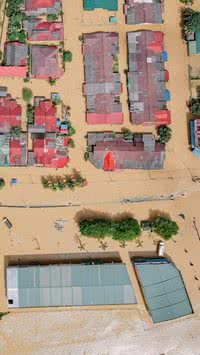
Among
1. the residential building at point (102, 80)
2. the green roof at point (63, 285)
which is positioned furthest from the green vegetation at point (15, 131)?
the green roof at point (63, 285)

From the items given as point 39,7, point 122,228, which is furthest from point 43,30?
point 122,228

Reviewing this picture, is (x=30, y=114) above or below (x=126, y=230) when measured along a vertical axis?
above

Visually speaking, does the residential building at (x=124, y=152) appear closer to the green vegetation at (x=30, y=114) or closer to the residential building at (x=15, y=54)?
the green vegetation at (x=30, y=114)

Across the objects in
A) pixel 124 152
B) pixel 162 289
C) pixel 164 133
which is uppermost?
pixel 164 133

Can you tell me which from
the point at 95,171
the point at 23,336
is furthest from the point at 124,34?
the point at 23,336

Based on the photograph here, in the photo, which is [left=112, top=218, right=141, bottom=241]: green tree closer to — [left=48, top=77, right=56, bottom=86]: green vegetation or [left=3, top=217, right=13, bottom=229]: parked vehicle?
[left=3, top=217, right=13, bottom=229]: parked vehicle

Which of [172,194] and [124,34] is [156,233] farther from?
[124,34]

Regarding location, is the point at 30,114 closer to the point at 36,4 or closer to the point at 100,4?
the point at 36,4
